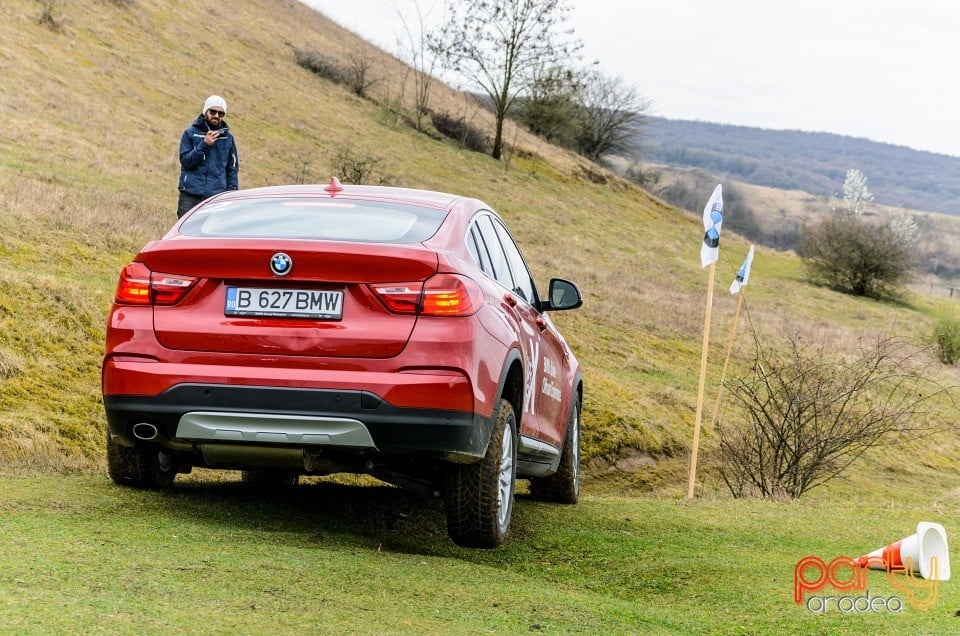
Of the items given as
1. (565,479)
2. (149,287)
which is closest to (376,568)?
(149,287)

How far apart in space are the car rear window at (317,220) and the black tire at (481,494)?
3.35 feet

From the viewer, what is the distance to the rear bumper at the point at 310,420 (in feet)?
17.0

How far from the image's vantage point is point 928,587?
5.26 meters

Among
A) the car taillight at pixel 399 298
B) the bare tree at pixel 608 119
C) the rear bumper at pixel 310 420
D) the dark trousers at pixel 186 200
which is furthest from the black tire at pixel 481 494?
the bare tree at pixel 608 119

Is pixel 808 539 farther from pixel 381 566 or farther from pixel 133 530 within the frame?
pixel 133 530

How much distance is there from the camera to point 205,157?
11367 millimetres

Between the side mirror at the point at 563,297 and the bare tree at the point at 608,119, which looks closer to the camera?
the side mirror at the point at 563,297

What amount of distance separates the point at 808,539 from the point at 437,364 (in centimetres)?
310

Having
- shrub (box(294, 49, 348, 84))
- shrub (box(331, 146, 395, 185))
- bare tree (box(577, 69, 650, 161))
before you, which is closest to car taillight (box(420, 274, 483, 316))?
shrub (box(331, 146, 395, 185))

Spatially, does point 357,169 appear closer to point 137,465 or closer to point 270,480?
point 270,480

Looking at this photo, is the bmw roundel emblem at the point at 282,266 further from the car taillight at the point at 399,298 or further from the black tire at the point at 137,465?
the black tire at the point at 137,465

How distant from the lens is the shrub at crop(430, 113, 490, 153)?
55.8 m

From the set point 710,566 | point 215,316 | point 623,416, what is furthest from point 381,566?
point 623,416

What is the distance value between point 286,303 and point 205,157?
6.53 meters
